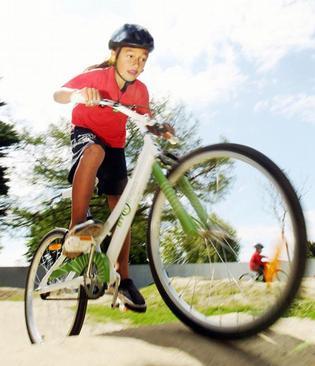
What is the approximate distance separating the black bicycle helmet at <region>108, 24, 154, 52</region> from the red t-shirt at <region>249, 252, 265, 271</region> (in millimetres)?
1628

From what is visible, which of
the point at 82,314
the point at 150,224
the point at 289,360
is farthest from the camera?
the point at 82,314

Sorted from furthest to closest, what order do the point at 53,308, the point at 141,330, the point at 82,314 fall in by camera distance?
1. the point at 53,308
2. the point at 82,314
3. the point at 141,330

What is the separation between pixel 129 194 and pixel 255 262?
1063 mm

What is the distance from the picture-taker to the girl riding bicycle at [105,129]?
3.61m

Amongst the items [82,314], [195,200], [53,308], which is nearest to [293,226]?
[195,200]

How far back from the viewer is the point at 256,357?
2.89m

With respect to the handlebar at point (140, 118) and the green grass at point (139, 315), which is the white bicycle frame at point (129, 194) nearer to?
the handlebar at point (140, 118)

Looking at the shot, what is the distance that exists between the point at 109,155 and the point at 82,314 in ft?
4.22

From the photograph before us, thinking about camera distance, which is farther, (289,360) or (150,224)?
(150,224)

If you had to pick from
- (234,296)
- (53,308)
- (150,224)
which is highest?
(150,224)

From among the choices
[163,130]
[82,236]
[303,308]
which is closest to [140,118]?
[163,130]

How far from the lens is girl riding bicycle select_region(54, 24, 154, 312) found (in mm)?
3607

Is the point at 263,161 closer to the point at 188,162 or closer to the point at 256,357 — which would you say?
the point at 188,162

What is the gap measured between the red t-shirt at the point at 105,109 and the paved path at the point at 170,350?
1.43 metres
